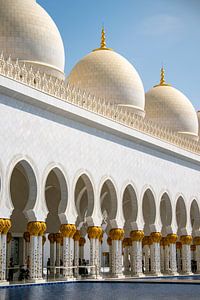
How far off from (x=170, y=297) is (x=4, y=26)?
9166 mm

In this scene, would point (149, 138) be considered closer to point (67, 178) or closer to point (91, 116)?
point (91, 116)

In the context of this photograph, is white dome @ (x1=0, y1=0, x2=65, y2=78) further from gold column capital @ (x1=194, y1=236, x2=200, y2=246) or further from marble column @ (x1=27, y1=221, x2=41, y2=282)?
gold column capital @ (x1=194, y1=236, x2=200, y2=246)

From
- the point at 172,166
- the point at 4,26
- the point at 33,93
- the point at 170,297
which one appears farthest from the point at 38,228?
the point at 172,166

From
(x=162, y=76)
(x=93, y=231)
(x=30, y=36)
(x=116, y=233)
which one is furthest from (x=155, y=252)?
(x=162, y=76)

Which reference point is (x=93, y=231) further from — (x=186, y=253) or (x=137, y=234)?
(x=186, y=253)

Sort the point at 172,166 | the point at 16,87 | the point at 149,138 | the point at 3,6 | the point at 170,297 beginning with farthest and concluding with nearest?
the point at 172,166, the point at 149,138, the point at 3,6, the point at 16,87, the point at 170,297

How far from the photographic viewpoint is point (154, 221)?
16922 mm

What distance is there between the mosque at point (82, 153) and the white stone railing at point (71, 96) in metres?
0.03

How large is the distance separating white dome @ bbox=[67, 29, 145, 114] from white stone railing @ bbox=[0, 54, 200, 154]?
50 cm

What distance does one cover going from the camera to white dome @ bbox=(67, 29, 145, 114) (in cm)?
1808

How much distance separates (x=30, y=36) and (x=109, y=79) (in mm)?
3621

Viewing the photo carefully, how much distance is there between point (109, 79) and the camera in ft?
59.6

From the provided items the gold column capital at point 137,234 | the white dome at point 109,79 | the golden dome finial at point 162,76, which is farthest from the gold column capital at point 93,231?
the golden dome finial at point 162,76

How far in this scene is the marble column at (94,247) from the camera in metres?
14.4
